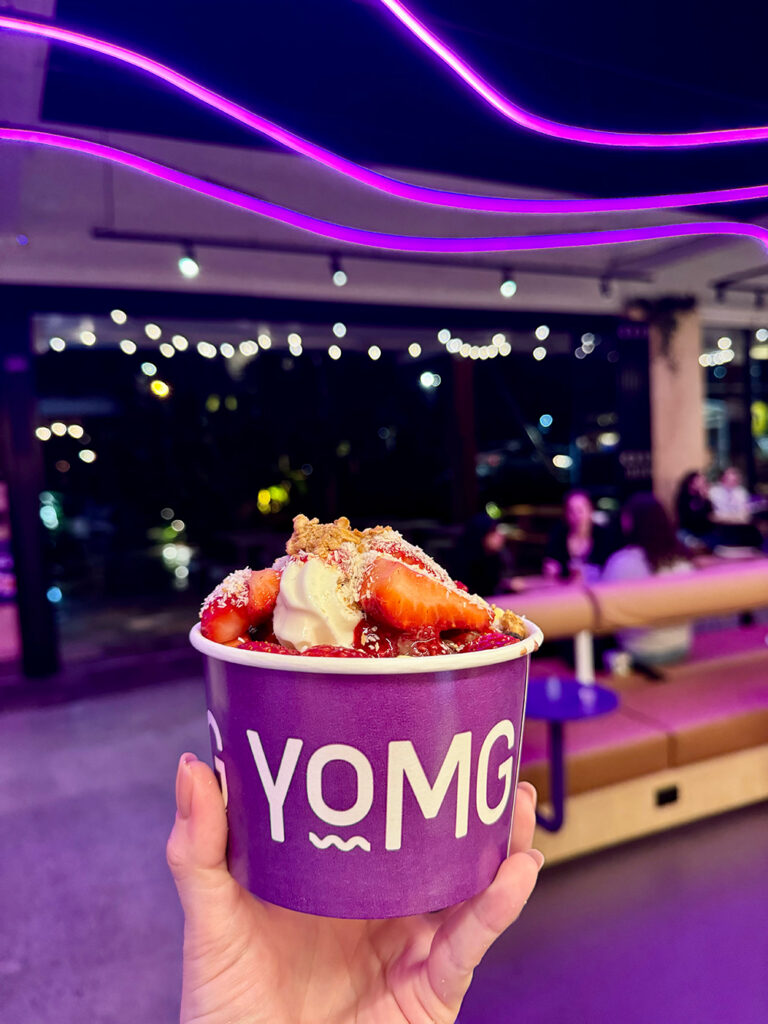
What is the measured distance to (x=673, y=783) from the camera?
308 cm

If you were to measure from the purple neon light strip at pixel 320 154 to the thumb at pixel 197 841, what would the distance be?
220 cm

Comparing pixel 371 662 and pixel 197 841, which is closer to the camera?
pixel 371 662

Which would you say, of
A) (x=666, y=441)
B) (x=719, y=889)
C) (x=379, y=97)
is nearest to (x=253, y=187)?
(x=379, y=97)

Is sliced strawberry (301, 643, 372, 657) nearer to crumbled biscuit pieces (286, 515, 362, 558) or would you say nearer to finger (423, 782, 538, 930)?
crumbled biscuit pieces (286, 515, 362, 558)

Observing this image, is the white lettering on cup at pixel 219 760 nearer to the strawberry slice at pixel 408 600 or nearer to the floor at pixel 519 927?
the strawberry slice at pixel 408 600

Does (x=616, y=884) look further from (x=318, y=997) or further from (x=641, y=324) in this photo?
(x=641, y=324)

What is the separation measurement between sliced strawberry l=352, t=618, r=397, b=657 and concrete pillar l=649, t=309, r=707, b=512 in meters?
8.44

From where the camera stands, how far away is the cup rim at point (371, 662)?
70 cm

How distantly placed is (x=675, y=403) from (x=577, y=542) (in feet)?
13.1

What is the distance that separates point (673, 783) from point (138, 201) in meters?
5.13

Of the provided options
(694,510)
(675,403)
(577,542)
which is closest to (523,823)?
(577,542)

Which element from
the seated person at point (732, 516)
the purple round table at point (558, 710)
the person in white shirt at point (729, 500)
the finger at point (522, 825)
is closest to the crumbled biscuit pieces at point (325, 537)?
the finger at point (522, 825)

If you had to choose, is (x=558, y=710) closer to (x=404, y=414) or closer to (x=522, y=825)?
(x=522, y=825)

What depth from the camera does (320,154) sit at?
2.63 m
